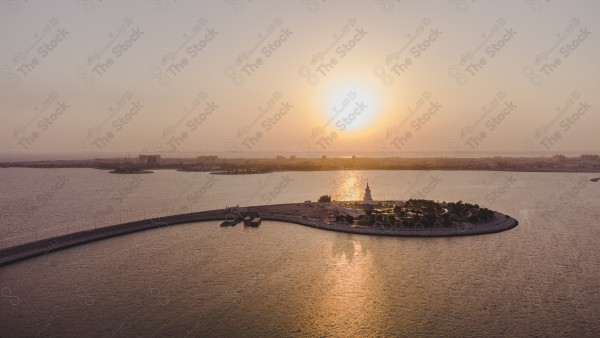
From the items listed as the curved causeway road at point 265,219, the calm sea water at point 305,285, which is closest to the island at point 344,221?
the curved causeway road at point 265,219

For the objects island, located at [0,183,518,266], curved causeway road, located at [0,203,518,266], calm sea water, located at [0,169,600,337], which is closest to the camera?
calm sea water, located at [0,169,600,337]

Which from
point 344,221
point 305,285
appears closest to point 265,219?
point 344,221

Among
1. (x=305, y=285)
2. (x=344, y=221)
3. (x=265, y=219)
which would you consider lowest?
(x=305, y=285)

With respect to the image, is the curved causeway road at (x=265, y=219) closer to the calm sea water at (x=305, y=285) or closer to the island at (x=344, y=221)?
the island at (x=344, y=221)

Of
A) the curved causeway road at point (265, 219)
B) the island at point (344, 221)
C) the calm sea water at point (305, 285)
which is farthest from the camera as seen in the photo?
the island at point (344, 221)

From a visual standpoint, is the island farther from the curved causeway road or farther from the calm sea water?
the calm sea water

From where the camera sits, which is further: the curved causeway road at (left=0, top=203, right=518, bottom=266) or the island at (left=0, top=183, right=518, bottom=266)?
the island at (left=0, top=183, right=518, bottom=266)

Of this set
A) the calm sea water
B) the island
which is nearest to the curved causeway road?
the island

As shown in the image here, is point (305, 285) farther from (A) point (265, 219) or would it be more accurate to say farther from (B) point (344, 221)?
(A) point (265, 219)

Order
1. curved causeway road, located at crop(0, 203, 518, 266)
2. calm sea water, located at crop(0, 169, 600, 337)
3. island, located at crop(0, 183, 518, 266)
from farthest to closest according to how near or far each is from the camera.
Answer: island, located at crop(0, 183, 518, 266), curved causeway road, located at crop(0, 203, 518, 266), calm sea water, located at crop(0, 169, 600, 337)
